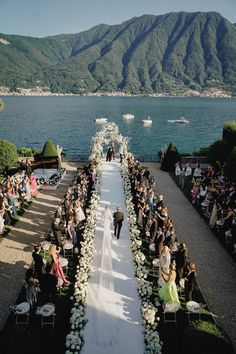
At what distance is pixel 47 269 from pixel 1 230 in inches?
188

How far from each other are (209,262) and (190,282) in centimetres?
371

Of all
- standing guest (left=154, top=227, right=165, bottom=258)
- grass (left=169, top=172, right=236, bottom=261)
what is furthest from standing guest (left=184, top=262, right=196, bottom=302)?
grass (left=169, top=172, right=236, bottom=261)

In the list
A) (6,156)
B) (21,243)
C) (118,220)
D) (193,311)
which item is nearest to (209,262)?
(193,311)

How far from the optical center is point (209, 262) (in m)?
14.7

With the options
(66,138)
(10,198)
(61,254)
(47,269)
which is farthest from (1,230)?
(66,138)

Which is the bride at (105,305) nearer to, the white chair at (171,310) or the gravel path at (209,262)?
the white chair at (171,310)

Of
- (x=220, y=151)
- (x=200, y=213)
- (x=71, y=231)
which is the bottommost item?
(x=200, y=213)

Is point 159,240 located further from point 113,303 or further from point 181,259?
point 113,303

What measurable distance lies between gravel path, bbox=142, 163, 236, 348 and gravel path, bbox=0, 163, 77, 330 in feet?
22.4

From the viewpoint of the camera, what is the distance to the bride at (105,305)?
955 cm

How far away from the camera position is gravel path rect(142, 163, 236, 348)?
1151cm

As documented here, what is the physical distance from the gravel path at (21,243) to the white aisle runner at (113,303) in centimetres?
284

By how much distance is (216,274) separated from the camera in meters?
13.7

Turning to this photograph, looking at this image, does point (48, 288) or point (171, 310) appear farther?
point (48, 288)
